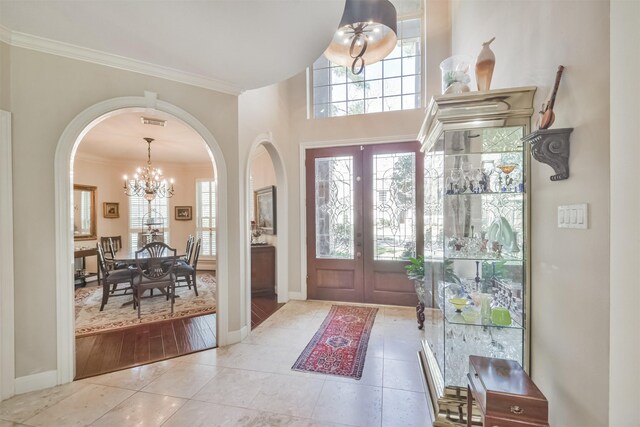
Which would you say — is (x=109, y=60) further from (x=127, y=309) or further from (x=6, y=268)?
(x=127, y=309)

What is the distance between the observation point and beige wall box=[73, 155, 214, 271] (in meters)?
6.13

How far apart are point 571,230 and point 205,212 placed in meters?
7.28

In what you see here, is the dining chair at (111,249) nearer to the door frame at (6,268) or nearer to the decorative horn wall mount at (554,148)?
the door frame at (6,268)

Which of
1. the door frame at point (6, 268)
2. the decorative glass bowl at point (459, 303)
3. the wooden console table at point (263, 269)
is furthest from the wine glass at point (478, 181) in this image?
A: the door frame at point (6, 268)

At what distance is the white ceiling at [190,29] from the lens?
1.92 metres

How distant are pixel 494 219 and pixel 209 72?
295 centimetres

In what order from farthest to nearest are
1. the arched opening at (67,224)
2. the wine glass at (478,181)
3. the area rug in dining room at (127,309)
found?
the area rug in dining room at (127,309)
the arched opening at (67,224)
the wine glass at (478,181)

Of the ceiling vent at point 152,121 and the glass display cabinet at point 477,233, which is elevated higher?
the ceiling vent at point 152,121

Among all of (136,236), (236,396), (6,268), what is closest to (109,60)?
(6,268)

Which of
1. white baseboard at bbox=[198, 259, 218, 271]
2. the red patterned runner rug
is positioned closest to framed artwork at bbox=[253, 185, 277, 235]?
the red patterned runner rug

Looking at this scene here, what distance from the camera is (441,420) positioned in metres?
1.85

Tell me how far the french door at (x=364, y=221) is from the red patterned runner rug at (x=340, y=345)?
522 millimetres
